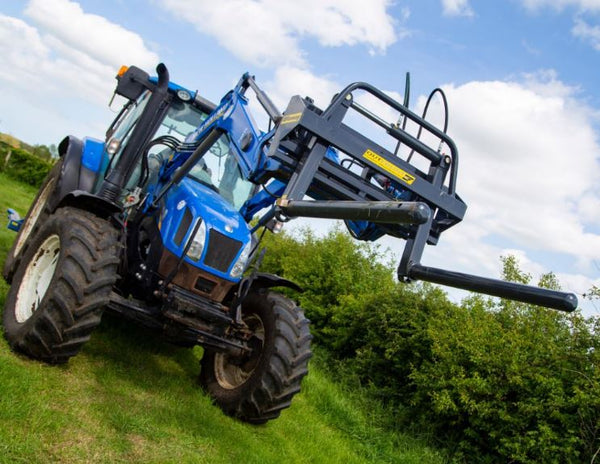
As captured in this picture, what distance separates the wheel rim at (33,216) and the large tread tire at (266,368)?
259 centimetres

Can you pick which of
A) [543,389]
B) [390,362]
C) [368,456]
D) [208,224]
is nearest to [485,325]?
[543,389]

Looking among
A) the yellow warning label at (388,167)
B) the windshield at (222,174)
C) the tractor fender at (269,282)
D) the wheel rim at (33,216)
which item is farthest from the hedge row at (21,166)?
the yellow warning label at (388,167)

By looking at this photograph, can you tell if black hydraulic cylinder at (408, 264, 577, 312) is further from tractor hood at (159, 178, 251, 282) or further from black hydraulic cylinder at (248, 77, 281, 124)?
tractor hood at (159, 178, 251, 282)

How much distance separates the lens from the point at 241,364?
540 cm

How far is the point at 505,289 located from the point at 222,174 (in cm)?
363

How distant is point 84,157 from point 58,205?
44.7 inches

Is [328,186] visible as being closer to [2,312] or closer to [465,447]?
[2,312]

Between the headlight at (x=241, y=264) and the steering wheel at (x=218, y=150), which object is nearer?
the headlight at (x=241, y=264)

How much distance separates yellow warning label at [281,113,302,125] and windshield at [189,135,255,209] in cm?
A: 212

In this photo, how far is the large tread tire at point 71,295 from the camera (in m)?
4.05

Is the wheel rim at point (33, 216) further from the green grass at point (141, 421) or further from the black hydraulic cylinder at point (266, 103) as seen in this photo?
the black hydraulic cylinder at point (266, 103)

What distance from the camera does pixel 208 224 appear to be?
4688mm

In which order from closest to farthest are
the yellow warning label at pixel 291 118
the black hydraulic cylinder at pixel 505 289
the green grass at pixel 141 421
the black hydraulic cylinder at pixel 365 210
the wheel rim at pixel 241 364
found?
the black hydraulic cylinder at pixel 365 210 → the black hydraulic cylinder at pixel 505 289 → the yellow warning label at pixel 291 118 → the green grass at pixel 141 421 → the wheel rim at pixel 241 364

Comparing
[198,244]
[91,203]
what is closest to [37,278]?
[91,203]
